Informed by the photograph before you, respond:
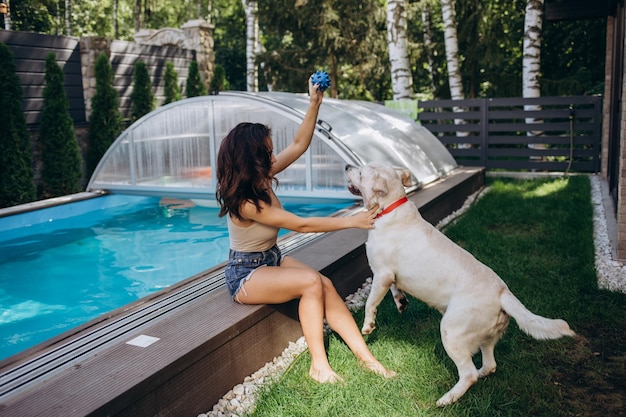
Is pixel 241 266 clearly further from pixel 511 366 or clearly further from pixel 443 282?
pixel 511 366

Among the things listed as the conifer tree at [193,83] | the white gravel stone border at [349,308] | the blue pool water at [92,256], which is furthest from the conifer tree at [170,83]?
the white gravel stone border at [349,308]

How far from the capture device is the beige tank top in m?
3.30

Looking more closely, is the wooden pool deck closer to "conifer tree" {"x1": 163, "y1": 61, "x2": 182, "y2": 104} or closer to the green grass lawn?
the green grass lawn

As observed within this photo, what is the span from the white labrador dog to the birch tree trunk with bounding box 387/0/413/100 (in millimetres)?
8770

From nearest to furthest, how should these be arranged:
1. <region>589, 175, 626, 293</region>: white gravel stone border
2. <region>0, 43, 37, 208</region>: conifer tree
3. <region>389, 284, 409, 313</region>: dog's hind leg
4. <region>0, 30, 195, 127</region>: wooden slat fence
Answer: <region>389, 284, 409, 313</region>: dog's hind leg, <region>589, 175, 626, 293</region>: white gravel stone border, <region>0, 43, 37, 208</region>: conifer tree, <region>0, 30, 195, 127</region>: wooden slat fence

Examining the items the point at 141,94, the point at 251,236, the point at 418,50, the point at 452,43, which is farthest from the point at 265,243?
the point at 418,50

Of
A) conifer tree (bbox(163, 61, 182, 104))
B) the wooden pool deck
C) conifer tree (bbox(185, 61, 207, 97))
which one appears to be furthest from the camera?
conifer tree (bbox(185, 61, 207, 97))

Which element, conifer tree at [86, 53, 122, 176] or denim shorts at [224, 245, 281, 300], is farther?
conifer tree at [86, 53, 122, 176]

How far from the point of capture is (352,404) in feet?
9.24

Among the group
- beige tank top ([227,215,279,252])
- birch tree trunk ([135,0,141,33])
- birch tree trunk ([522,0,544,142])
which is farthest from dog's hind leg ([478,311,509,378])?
birch tree trunk ([135,0,141,33])

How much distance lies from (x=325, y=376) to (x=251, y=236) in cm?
88

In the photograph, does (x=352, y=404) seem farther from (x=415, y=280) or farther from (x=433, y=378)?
(x=415, y=280)

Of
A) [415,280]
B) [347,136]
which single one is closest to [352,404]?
[415,280]

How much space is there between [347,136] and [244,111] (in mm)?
1692
